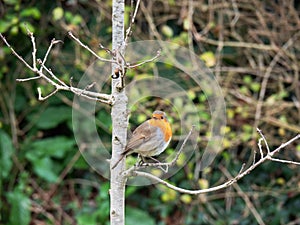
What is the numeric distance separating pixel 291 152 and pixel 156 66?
941mm

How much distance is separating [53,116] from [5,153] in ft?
1.23

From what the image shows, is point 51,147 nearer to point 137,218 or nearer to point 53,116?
point 53,116

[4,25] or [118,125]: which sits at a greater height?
[4,25]

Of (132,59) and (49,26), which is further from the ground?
(49,26)

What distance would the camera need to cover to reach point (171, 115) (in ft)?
10.4

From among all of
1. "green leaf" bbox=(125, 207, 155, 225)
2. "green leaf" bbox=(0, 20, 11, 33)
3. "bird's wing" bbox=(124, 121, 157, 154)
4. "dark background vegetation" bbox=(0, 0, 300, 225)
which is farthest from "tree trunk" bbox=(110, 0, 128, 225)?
"green leaf" bbox=(0, 20, 11, 33)

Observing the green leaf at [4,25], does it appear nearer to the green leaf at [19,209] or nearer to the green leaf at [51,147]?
the green leaf at [51,147]

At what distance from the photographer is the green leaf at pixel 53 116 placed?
3.59 metres

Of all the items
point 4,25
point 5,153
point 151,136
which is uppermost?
point 4,25

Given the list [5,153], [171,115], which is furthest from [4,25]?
[171,115]

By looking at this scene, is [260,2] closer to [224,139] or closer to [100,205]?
[224,139]

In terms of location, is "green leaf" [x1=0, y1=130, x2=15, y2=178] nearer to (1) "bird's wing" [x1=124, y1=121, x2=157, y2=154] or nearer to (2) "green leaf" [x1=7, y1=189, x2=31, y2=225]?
(2) "green leaf" [x1=7, y1=189, x2=31, y2=225]

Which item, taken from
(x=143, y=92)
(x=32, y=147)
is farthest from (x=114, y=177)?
(x=32, y=147)

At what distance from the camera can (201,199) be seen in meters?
3.37
